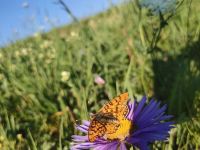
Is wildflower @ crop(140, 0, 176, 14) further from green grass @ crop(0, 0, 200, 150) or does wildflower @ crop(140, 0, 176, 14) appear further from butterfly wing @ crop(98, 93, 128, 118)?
butterfly wing @ crop(98, 93, 128, 118)

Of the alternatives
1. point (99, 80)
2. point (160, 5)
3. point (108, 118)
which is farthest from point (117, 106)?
point (99, 80)

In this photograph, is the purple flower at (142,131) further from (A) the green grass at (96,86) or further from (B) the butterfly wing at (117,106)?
(A) the green grass at (96,86)

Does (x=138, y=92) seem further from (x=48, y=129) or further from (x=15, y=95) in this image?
(x=15, y=95)

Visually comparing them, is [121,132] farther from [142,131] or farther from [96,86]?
[96,86]

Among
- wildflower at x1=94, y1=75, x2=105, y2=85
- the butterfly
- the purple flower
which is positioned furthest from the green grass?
the butterfly

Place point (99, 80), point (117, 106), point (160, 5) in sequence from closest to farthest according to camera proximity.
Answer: point (117, 106)
point (160, 5)
point (99, 80)

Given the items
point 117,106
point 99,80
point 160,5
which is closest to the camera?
point 117,106
